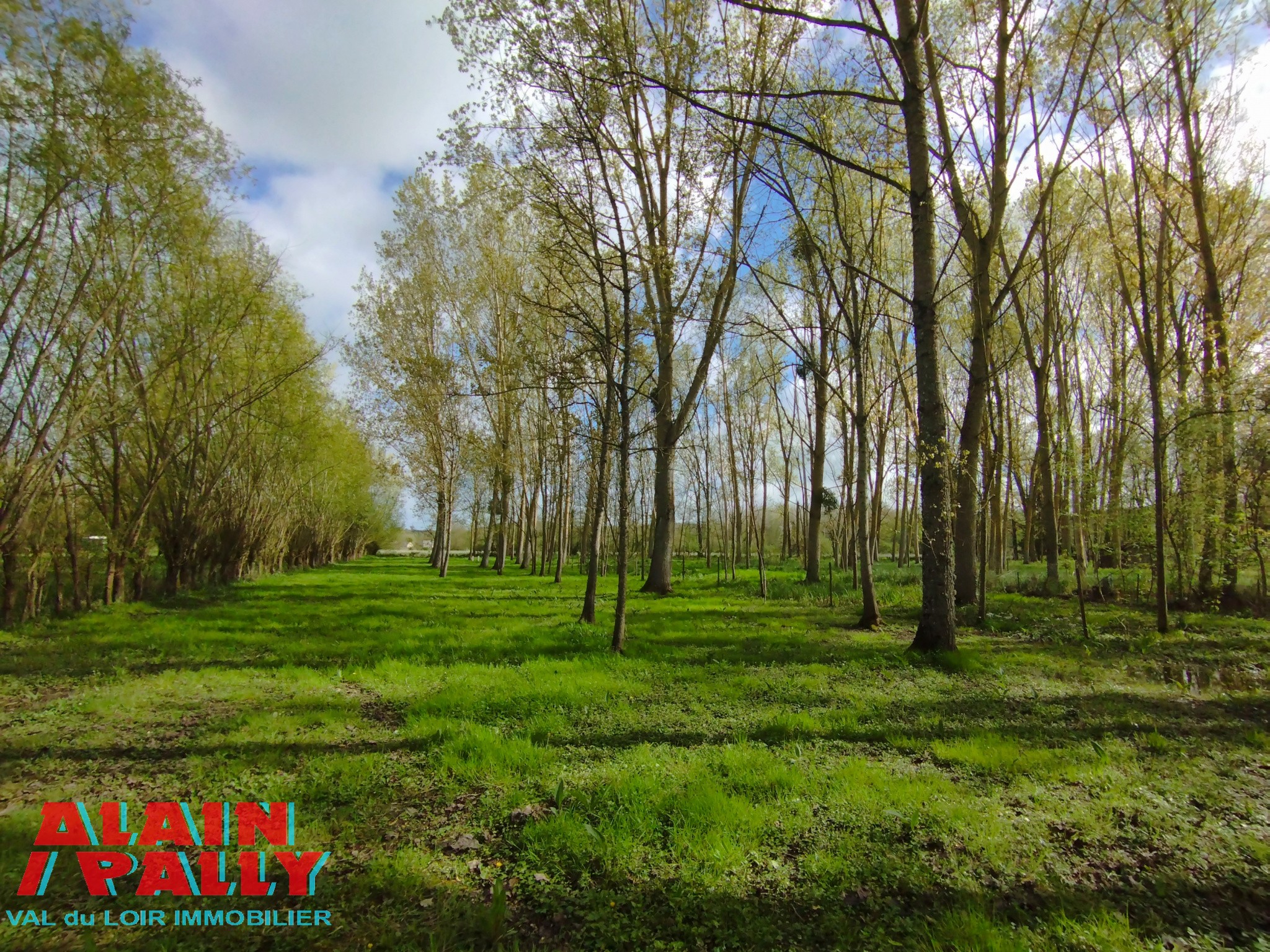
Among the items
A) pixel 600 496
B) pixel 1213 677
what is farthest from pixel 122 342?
pixel 1213 677

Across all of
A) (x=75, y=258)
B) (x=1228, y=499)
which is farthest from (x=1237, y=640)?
(x=75, y=258)

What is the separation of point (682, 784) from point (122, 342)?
12652mm

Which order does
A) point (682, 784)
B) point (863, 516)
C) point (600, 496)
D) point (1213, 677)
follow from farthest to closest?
point (863, 516)
point (600, 496)
point (1213, 677)
point (682, 784)

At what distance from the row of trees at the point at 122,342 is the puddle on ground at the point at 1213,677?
15.4 metres

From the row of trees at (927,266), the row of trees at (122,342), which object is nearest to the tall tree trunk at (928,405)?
the row of trees at (927,266)

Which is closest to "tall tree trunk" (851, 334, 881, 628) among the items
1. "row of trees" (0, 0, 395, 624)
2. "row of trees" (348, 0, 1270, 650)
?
"row of trees" (348, 0, 1270, 650)

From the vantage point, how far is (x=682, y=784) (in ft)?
11.2

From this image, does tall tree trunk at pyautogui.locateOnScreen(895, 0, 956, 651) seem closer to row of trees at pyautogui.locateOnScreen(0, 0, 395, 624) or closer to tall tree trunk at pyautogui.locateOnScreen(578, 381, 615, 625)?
tall tree trunk at pyautogui.locateOnScreen(578, 381, 615, 625)

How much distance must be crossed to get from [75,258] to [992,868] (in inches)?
533

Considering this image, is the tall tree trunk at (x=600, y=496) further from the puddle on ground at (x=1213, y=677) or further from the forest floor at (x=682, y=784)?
the puddle on ground at (x=1213, y=677)

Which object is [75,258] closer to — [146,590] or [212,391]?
[212,391]

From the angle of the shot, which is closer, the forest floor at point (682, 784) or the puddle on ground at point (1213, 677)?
the forest floor at point (682, 784)

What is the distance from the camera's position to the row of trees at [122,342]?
7137 mm

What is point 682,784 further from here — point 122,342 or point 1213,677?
point 122,342
